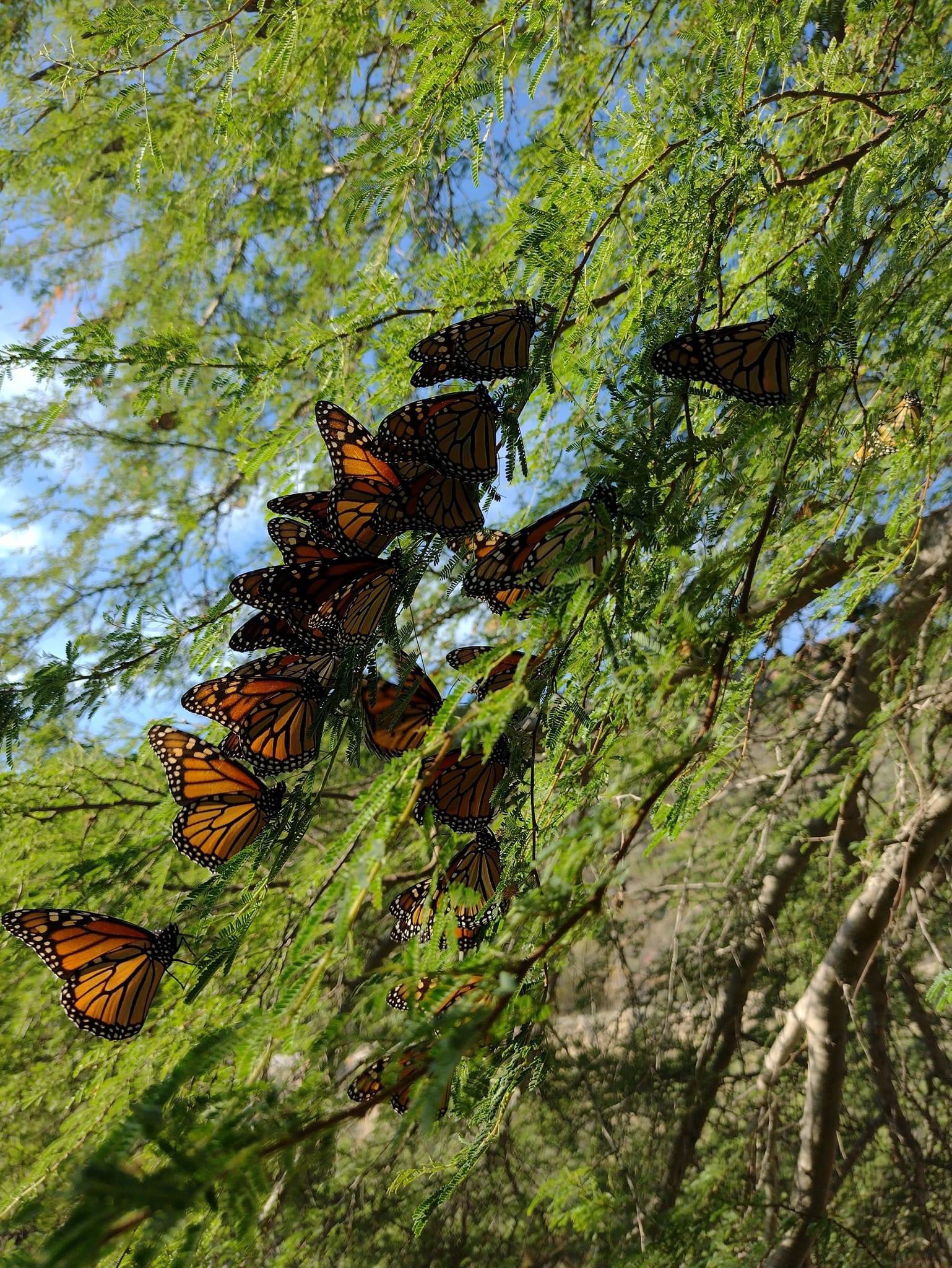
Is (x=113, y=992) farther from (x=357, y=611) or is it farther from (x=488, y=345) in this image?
(x=488, y=345)

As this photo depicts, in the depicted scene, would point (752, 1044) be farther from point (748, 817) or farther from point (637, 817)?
point (637, 817)

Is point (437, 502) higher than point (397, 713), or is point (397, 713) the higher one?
point (437, 502)

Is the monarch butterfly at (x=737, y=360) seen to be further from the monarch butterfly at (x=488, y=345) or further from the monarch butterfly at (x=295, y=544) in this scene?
the monarch butterfly at (x=295, y=544)

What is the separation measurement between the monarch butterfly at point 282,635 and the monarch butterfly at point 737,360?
56 centimetres

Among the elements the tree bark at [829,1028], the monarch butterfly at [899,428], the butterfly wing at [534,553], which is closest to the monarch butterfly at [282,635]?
the butterfly wing at [534,553]

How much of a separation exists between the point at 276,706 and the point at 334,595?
25cm

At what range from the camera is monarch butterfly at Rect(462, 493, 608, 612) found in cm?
106

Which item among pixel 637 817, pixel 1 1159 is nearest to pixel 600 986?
pixel 1 1159

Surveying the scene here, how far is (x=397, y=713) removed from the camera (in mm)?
1196

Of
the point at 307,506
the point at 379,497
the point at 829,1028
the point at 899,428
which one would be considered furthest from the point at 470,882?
the point at 829,1028

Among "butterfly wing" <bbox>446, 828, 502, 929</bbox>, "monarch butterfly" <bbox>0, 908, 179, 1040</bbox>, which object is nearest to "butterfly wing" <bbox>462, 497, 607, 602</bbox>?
"butterfly wing" <bbox>446, 828, 502, 929</bbox>

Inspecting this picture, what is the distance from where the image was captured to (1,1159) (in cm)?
375

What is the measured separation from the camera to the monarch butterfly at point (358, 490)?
1300 mm

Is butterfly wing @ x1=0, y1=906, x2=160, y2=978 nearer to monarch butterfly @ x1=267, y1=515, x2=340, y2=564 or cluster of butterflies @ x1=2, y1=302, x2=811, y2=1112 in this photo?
cluster of butterflies @ x1=2, y1=302, x2=811, y2=1112
